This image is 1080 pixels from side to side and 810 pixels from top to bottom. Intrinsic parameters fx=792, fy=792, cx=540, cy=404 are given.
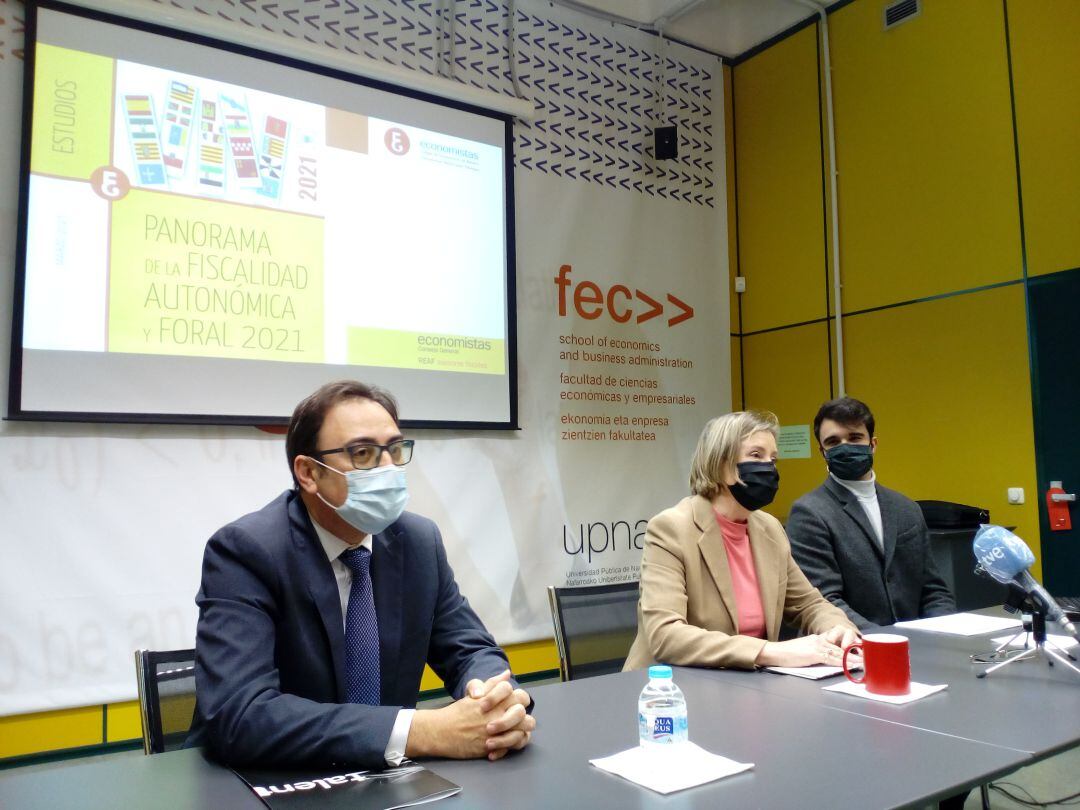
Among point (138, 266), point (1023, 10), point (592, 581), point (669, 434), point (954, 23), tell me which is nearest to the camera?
point (138, 266)

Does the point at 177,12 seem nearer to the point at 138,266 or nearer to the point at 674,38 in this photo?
the point at 138,266

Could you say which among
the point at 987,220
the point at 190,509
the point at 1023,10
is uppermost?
the point at 1023,10

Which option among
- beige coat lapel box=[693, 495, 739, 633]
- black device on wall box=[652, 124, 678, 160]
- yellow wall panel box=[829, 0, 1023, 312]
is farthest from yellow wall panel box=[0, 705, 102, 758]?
yellow wall panel box=[829, 0, 1023, 312]

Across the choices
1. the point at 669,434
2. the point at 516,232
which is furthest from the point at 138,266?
the point at 669,434

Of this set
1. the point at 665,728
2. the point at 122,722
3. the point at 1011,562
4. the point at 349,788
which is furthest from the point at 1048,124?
the point at 122,722

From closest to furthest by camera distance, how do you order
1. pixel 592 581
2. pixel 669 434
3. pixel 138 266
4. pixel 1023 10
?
1. pixel 138 266
2. pixel 1023 10
3. pixel 592 581
4. pixel 669 434

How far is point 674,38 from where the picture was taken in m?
5.08

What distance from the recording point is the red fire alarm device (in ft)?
11.8

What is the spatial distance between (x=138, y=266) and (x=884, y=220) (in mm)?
3819

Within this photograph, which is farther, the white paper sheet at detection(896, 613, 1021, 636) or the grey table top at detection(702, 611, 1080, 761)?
the white paper sheet at detection(896, 613, 1021, 636)

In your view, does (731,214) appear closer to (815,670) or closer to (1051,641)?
(1051,641)

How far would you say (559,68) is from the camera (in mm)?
4574

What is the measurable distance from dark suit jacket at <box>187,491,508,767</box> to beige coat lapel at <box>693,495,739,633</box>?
69 cm

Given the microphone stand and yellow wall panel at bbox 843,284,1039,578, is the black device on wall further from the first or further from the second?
the microphone stand
